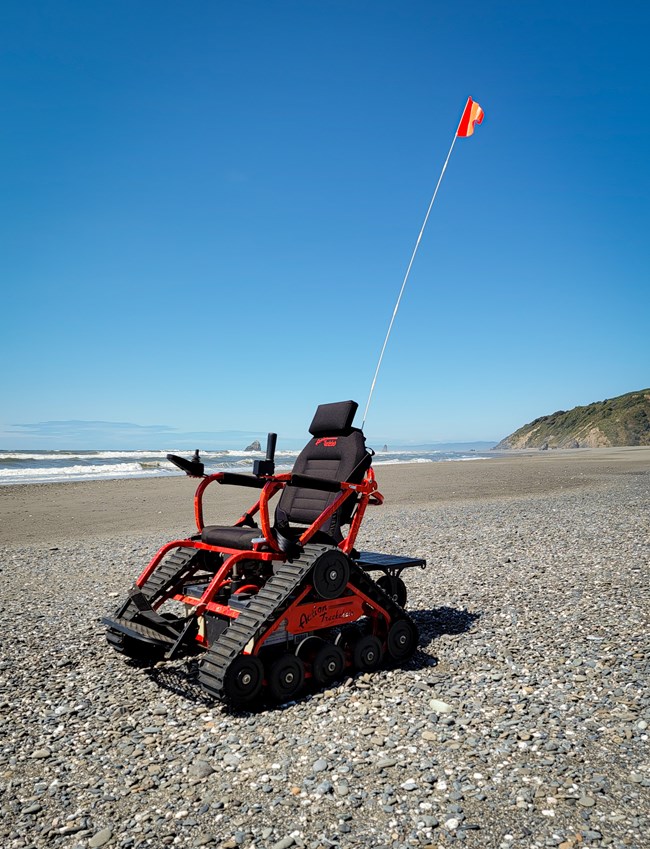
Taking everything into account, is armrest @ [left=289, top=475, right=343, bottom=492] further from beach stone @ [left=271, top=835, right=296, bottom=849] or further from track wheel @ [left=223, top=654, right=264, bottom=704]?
beach stone @ [left=271, top=835, right=296, bottom=849]

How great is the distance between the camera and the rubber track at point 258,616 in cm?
484

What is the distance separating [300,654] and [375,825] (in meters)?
2.05

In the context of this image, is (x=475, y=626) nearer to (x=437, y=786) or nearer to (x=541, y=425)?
(x=437, y=786)

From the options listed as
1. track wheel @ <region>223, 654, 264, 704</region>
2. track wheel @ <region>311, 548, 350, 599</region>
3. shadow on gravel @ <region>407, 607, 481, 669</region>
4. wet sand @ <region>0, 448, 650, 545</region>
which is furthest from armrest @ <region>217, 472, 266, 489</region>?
wet sand @ <region>0, 448, 650, 545</region>

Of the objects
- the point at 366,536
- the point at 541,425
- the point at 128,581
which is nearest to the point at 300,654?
the point at 128,581

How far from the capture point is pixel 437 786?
3.79 meters

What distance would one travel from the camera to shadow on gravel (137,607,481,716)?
205 inches

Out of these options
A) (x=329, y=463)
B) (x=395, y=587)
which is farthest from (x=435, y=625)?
(x=329, y=463)

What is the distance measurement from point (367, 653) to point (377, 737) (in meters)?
1.27

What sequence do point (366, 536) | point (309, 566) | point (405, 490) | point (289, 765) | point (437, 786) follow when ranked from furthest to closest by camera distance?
point (405, 490)
point (366, 536)
point (309, 566)
point (289, 765)
point (437, 786)

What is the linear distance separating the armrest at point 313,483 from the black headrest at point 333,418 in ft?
3.94

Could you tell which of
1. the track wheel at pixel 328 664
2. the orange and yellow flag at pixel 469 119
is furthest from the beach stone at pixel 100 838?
the orange and yellow flag at pixel 469 119

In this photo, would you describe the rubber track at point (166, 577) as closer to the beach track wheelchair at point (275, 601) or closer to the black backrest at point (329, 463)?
the beach track wheelchair at point (275, 601)

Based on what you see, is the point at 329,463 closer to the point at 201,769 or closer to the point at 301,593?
the point at 301,593
